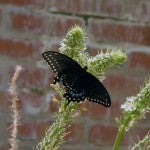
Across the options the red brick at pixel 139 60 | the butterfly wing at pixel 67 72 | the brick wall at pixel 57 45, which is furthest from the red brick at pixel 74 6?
the butterfly wing at pixel 67 72

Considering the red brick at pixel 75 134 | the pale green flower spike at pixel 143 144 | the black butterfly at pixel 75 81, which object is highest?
the red brick at pixel 75 134

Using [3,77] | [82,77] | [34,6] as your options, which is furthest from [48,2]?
[82,77]

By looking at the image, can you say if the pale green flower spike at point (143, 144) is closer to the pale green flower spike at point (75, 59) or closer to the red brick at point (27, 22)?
the pale green flower spike at point (75, 59)

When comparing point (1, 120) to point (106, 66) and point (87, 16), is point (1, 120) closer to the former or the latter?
point (87, 16)

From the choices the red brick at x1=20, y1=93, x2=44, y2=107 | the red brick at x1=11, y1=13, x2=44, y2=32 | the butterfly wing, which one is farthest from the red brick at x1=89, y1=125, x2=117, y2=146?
the butterfly wing

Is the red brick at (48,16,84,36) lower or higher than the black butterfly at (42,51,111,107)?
higher

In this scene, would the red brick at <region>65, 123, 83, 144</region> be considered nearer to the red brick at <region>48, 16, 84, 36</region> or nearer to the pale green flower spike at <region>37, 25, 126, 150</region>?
the red brick at <region>48, 16, 84, 36</region>
